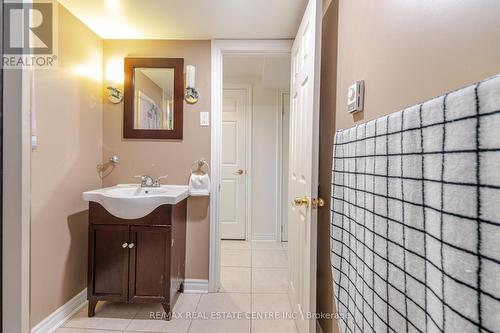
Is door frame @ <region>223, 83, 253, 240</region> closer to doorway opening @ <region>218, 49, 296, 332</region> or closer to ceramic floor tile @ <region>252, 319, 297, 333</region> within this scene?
doorway opening @ <region>218, 49, 296, 332</region>

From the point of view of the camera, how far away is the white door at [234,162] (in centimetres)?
Result: 334

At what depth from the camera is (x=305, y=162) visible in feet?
4.63

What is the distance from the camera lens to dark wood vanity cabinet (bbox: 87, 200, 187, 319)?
171 cm

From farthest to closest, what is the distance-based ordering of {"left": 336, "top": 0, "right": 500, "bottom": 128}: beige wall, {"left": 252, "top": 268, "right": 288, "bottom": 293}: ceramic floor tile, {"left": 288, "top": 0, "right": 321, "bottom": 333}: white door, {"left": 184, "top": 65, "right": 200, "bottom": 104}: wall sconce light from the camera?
{"left": 252, "top": 268, "right": 288, "bottom": 293}: ceramic floor tile
{"left": 184, "top": 65, "right": 200, "bottom": 104}: wall sconce light
{"left": 288, "top": 0, "right": 321, "bottom": 333}: white door
{"left": 336, "top": 0, "right": 500, "bottom": 128}: beige wall

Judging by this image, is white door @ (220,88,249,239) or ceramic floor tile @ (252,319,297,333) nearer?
ceramic floor tile @ (252,319,297,333)

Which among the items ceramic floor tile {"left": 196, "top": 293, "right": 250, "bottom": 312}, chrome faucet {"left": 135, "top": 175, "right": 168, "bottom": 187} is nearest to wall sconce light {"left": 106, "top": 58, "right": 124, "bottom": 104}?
chrome faucet {"left": 135, "top": 175, "right": 168, "bottom": 187}

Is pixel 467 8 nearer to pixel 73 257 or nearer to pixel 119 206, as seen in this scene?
pixel 119 206

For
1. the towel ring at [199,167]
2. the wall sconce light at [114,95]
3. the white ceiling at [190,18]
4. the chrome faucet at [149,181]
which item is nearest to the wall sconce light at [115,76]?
the wall sconce light at [114,95]

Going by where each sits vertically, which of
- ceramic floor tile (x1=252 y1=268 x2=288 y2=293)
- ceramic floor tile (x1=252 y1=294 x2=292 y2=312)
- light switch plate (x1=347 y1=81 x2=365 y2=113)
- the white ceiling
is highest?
the white ceiling

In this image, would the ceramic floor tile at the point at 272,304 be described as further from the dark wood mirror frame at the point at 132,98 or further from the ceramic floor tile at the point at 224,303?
the dark wood mirror frame at the point at 132,98

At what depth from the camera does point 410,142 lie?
1.73 feet

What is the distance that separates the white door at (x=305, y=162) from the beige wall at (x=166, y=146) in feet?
2.53

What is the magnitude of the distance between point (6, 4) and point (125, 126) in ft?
5.14

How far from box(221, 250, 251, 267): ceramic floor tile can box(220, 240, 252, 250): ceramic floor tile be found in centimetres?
10
